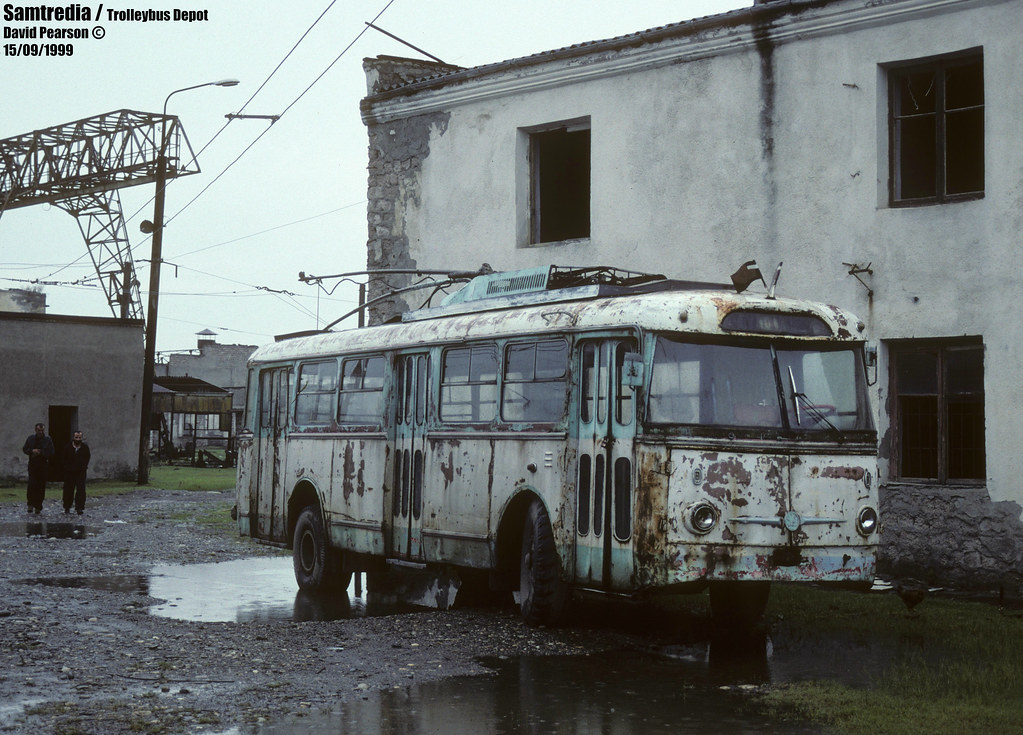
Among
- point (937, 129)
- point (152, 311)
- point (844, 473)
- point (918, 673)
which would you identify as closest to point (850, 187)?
point (937, 129)

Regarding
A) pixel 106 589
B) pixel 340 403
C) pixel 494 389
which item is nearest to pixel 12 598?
pixel 106 589

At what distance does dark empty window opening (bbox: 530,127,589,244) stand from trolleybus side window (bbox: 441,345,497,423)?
318 inches

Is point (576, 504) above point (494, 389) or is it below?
below

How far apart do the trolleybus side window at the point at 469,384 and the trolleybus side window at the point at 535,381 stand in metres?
0.20

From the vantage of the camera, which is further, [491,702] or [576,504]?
[576,504]

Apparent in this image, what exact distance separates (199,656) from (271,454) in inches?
258

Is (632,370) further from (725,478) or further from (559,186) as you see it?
(559,186)

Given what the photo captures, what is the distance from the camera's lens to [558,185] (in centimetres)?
2139

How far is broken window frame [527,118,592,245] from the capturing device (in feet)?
69.3

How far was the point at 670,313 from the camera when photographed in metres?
10.8

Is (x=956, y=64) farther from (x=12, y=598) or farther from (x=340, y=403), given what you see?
(x=12, y=598)

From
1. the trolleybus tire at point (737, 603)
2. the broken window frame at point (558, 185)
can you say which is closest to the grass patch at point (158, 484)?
the broken window frame at point (558, 185)

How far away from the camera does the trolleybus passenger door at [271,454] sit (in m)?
16.3

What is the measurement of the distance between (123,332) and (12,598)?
29.3 m
